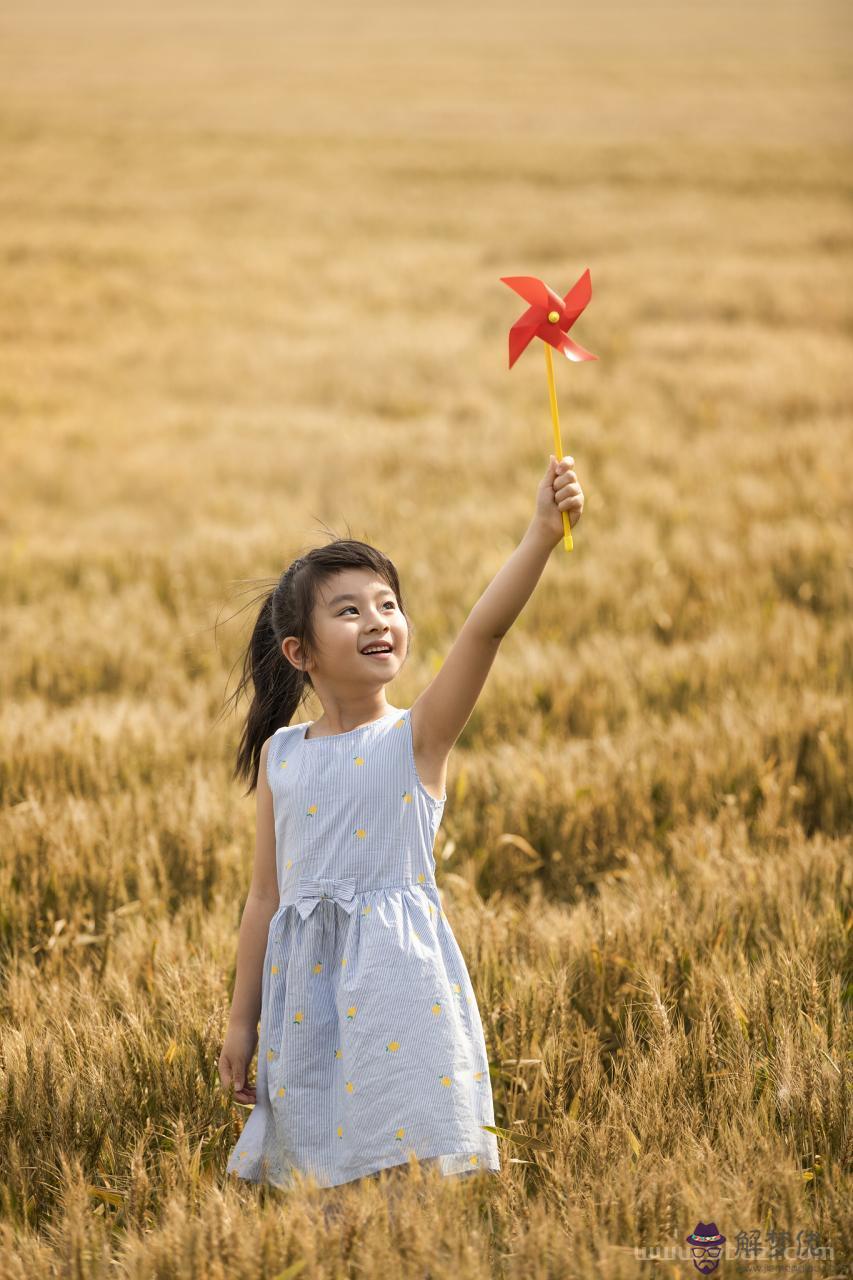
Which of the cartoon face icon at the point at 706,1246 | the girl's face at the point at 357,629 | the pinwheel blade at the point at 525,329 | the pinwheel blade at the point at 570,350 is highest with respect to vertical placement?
the pinwheel blade at the point at 525,329

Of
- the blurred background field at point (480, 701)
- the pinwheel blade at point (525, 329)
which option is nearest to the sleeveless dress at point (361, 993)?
the blurred background field at point (480, 701)

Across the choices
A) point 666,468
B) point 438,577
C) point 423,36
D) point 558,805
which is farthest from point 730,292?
point 423,36

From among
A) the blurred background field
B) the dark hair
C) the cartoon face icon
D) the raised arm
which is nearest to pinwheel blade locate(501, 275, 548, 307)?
the raised arm

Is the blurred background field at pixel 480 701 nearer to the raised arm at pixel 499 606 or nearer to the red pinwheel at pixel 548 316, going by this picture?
the raised arm at pixel 499 606

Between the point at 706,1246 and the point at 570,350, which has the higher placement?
the point at 570,350

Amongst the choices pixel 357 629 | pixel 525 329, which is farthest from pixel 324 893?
pixel 525 329

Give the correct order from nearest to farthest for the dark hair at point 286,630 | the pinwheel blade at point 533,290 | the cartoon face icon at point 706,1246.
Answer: the cartoon face icon at point 706,1246 → the pinwheel blade at point 533,290 → the dark hair at point 286,630

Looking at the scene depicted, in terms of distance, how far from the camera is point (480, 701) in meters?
4.46

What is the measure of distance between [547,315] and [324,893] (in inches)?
46.7

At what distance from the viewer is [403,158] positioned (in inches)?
868

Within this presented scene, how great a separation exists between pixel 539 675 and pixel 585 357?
8.49ft

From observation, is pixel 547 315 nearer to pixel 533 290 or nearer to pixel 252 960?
pixel 533 290

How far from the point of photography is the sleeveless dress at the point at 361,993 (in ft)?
7.01

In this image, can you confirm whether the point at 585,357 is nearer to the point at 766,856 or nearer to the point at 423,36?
the point at 766,856
